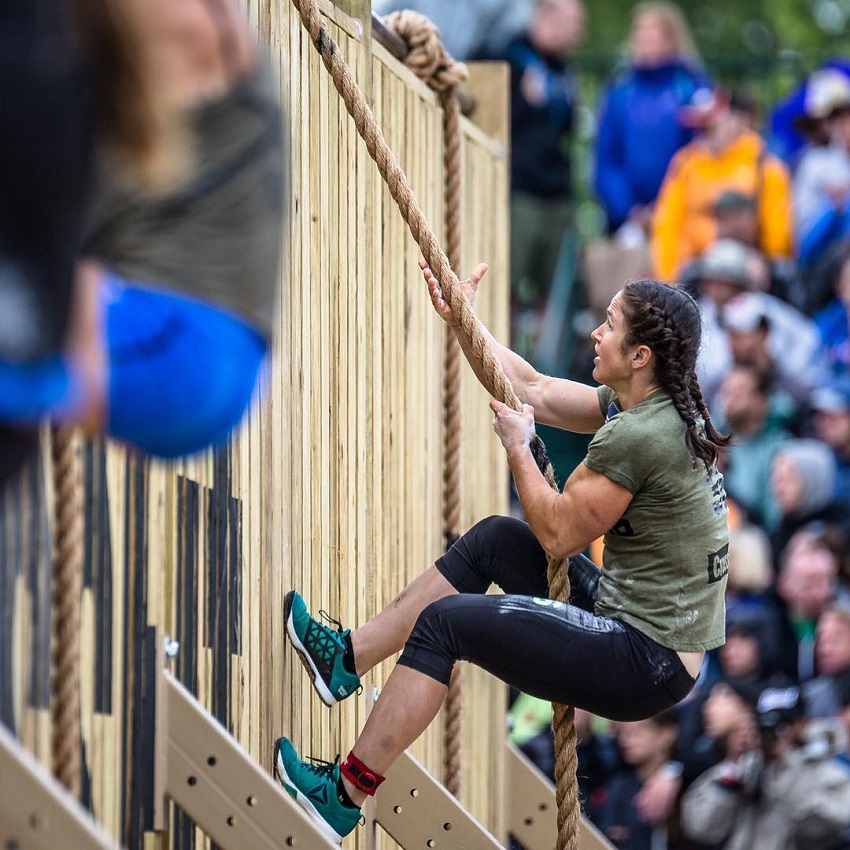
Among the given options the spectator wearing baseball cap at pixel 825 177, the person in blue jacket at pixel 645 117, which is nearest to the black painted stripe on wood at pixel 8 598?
the spectator wearing baseball cap at pixel 825 177

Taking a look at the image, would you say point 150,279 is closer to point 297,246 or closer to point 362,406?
point 297,246

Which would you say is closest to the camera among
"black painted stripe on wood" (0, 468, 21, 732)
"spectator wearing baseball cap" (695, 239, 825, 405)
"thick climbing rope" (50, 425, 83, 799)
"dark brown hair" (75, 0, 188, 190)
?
"dark brown hair" (75, 0, 188, 190)

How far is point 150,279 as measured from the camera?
61.3 inches

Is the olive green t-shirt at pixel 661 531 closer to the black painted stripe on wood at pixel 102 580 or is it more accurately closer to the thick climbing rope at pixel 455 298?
the thick climbing rope at pixel 455 298

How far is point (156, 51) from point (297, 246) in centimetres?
238

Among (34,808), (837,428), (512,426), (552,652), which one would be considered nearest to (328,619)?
(552,652)

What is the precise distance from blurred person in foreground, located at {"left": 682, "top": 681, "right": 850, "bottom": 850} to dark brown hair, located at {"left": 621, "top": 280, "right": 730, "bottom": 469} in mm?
3237

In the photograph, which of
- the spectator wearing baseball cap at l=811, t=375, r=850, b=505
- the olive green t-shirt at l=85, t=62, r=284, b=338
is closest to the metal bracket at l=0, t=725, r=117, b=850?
the olive green t-shirt at l=85, t=62, r=284, b=338

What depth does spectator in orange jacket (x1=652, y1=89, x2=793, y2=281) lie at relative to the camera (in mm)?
8172

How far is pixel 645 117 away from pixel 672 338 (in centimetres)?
509

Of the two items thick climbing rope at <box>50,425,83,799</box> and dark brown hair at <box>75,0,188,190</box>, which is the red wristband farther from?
dark brown hair at <box>75,0,188,190</box>

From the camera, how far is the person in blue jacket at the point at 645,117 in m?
8.53

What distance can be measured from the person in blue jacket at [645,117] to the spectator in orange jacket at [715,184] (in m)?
0.18

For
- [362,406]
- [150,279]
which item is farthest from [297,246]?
[150,279]
